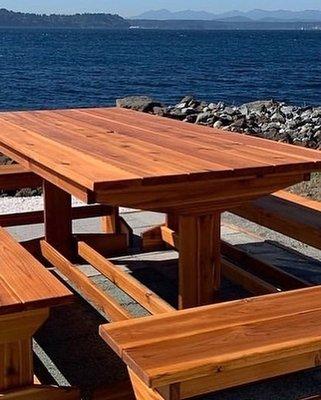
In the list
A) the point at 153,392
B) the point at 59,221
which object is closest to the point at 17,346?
the point at 153,392

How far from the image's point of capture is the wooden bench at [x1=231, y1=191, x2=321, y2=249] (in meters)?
4.25

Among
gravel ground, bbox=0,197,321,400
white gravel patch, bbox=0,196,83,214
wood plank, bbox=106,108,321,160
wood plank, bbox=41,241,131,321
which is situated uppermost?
wood plank, bbox=106,108,321,160

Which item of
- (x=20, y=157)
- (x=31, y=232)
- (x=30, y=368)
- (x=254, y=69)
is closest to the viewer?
(x=30, y=368)

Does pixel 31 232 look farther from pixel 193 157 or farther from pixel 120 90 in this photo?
pixel 120 90

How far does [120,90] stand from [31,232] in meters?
37.7

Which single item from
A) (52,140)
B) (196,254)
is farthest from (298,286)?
(52,140)

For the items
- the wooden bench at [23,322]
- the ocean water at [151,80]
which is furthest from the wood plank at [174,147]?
the ocean water at [151,80]

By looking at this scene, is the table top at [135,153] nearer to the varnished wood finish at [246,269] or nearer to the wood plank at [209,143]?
the wood plank at [209,143]

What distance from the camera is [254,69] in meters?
58.3

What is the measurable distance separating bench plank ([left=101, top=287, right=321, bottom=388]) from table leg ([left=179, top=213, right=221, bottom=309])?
2.72ft

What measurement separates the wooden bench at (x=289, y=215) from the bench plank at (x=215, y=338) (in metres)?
1.26

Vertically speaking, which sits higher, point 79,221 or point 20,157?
point 20,157

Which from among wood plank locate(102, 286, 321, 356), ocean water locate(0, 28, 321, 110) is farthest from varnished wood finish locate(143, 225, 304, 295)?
ocean water locate(0, 28, 321, 110)

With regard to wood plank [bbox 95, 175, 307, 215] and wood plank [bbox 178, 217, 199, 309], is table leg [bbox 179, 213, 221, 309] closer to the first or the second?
wood plank [bbox 178, 217, 199, 309]
